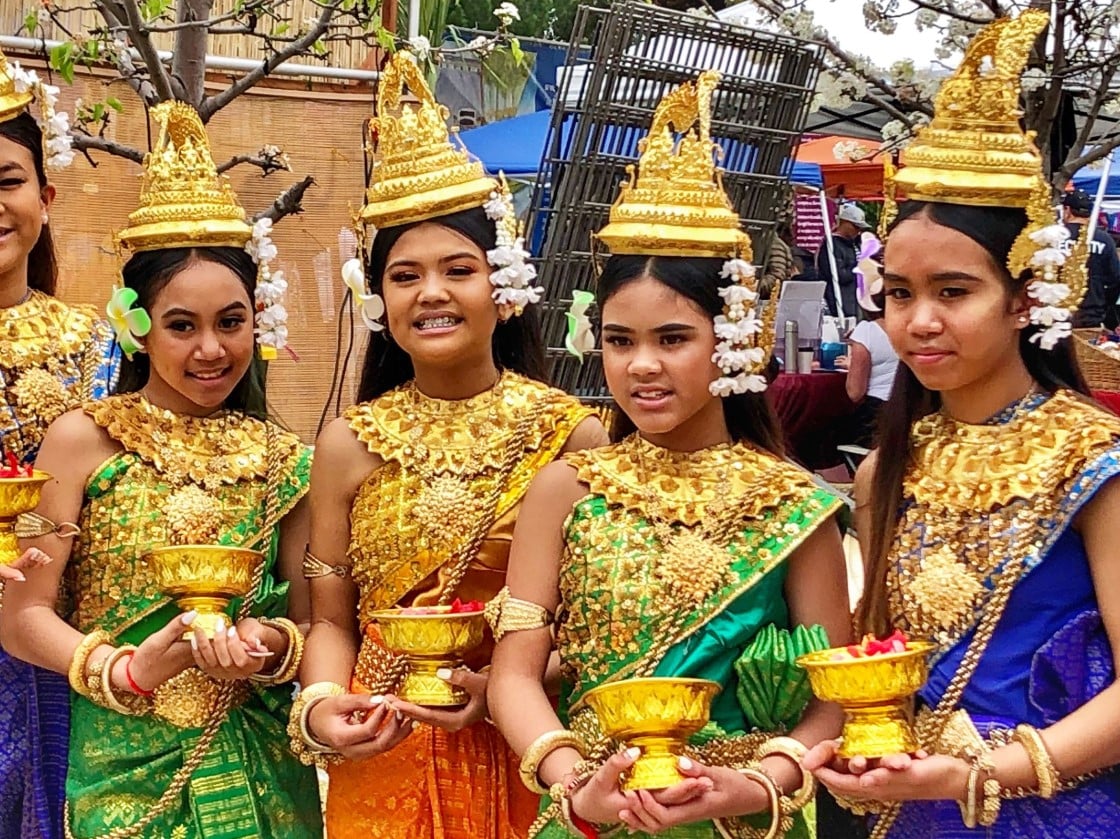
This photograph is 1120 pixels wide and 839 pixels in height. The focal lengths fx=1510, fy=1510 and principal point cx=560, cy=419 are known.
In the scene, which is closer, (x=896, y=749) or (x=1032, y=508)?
(x=896, y=749)

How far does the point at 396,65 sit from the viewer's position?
3.53 meters

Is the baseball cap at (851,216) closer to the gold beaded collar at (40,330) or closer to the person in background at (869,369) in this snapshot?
the person in background at (869,369)

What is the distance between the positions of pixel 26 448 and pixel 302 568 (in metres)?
0.82

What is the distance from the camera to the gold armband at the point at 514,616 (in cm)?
295

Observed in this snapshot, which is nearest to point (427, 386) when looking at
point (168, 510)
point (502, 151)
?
point (168, 510)

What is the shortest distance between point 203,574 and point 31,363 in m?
1.17

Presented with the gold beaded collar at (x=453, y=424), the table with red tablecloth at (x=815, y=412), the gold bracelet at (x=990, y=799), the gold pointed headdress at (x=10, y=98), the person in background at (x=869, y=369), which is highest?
the gold pointed headdress at (x=10, y=98)

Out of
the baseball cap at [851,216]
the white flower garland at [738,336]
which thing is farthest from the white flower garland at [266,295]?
the baseball cap at [851,216]

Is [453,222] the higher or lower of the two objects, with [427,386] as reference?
higher

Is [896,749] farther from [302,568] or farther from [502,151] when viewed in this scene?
[502,151]

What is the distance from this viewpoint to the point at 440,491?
3.31m

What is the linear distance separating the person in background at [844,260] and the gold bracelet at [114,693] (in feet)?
32.7

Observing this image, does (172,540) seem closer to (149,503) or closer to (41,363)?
(149,503)

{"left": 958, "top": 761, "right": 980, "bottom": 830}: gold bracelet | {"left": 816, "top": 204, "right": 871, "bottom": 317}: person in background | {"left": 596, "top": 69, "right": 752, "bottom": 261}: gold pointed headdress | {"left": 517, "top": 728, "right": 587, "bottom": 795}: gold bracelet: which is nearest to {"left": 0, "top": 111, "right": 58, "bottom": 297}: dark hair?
{"left": 596, "top": 69, "right": 752, "bottom": 261}: gold pointed headdress
